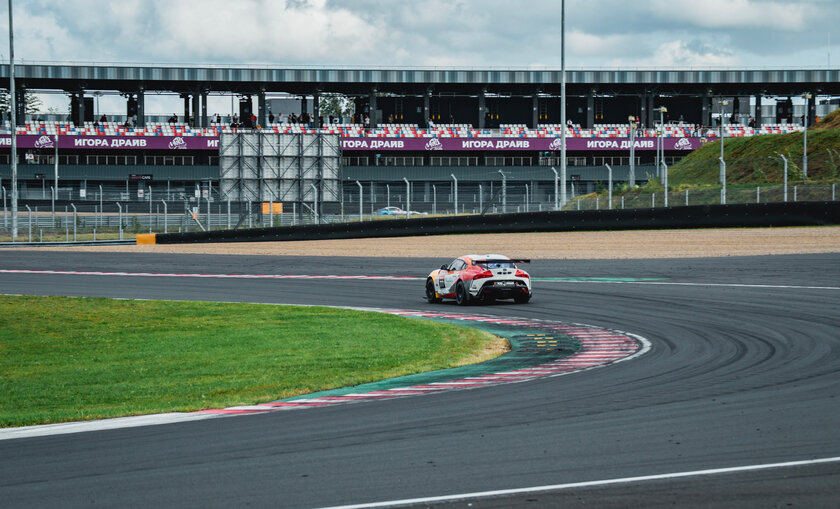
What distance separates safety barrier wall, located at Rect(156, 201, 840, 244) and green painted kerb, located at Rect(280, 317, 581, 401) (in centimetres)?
1907

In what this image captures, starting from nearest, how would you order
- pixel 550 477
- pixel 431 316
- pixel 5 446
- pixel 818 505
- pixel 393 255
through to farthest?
pixel 818 505 < pixel 550 477 < pixel 5 446 < pixel 431 316 < pixel 393 255

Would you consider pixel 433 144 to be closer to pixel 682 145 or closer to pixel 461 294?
pixel 682 145

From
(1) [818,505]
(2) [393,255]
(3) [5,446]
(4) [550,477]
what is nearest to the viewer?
(1) [818,505]

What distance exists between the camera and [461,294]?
2155 cm

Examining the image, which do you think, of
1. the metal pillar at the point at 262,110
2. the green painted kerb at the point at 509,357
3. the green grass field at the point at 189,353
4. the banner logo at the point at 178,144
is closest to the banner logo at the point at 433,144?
the metal pillar at the point at 262,110

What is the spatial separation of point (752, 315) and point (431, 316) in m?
6.03

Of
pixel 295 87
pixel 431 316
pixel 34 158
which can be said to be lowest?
pixel 431 316

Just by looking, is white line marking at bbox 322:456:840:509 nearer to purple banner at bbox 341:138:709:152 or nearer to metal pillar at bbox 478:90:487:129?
purple banner at bbox 341:138:709:152

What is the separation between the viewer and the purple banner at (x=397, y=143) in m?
71.9

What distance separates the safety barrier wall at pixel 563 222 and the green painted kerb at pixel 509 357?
19.1m

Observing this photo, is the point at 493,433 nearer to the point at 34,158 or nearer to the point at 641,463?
the point at 641,463

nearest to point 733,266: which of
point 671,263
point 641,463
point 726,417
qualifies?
point 671,263

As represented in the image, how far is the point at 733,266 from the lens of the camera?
26.9 metres

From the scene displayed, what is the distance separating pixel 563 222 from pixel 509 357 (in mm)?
24399
